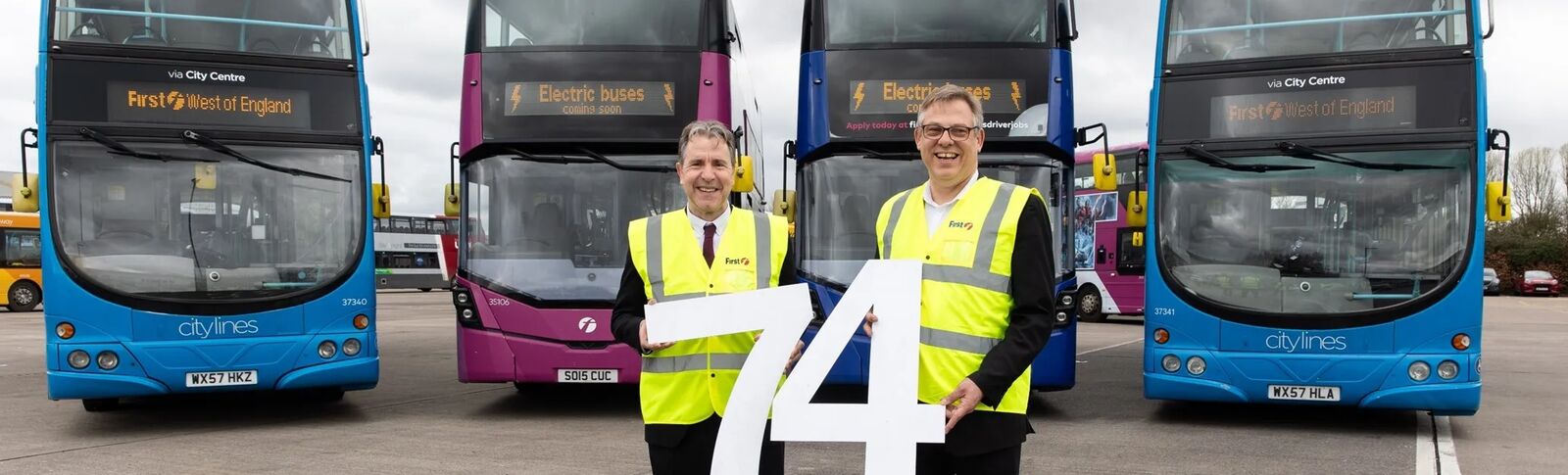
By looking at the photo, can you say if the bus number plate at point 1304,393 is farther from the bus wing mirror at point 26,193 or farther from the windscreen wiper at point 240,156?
the bus wing mirror at point 26,193

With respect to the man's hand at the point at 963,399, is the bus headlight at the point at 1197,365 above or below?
below

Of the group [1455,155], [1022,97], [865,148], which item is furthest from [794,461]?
[1455,155]

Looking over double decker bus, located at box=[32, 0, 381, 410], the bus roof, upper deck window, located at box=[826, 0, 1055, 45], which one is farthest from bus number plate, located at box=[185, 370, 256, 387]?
the bus roof

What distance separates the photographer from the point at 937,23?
32.2ft

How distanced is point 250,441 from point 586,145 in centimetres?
323

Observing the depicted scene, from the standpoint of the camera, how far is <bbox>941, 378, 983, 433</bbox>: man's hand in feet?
9.66

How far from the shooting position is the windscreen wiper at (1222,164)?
29.9 ft

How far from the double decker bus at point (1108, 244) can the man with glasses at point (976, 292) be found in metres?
21.9

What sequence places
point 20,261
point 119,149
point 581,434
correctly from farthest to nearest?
point 20,261 → point 581,434 → point 119,149

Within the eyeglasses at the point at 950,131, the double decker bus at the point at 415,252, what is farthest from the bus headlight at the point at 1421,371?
the double decker bus at the point at 415,252

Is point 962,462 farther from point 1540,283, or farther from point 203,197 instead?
point 1540,283

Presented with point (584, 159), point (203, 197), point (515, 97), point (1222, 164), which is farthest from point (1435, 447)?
point (203, 197)

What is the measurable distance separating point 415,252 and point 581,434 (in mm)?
39804

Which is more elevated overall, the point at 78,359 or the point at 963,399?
the point at 963,399
